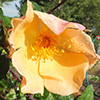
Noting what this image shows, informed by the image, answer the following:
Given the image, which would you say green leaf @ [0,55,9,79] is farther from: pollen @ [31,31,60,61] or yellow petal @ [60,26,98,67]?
yellow petal @ [60,26,98,67]

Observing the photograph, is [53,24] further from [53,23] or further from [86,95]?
[86,95]

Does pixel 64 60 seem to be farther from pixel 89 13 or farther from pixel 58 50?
pixel 89 13

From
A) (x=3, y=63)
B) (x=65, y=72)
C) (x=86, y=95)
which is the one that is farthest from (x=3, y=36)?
(x=86, y=95)

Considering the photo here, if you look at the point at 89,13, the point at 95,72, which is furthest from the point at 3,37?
the point at 89,13

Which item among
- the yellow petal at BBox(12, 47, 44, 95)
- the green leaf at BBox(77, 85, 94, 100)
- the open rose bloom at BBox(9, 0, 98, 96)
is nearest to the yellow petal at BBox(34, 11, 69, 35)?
the open rose bloom at BBox(9, 0, 98, 96)

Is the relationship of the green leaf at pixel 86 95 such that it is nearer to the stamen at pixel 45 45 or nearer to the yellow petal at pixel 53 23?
the stamen at pixel 45 45
